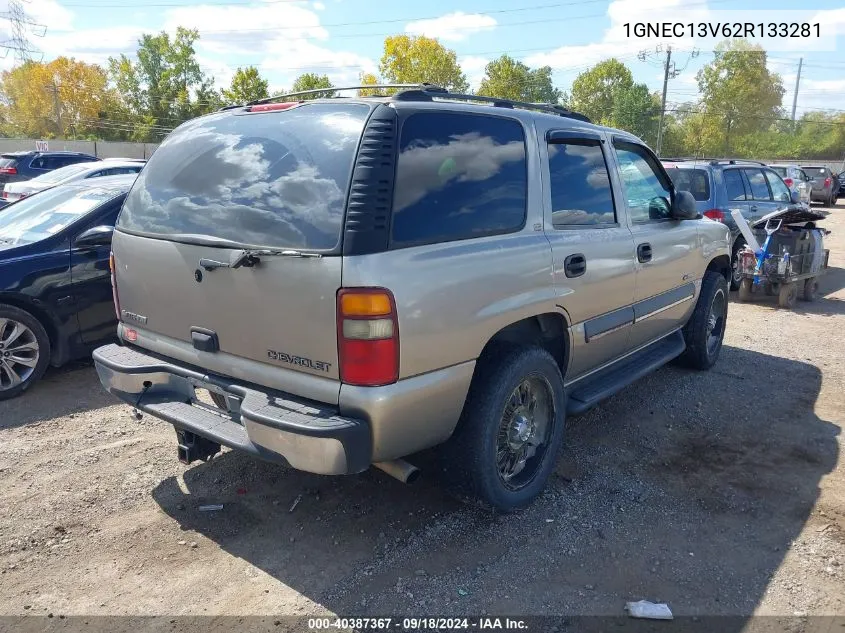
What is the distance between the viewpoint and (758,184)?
1009cm

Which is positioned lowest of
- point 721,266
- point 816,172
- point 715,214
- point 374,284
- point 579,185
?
point 721,266

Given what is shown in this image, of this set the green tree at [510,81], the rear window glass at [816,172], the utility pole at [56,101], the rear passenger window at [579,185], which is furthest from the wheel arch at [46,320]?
the utility pole at [56,101]

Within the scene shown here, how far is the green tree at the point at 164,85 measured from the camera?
65.6 meters

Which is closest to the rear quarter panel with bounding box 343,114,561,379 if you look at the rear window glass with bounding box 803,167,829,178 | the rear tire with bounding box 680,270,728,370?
the rear tire with bounding box 680,270,728,370

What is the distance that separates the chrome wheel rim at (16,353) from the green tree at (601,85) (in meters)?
86.7

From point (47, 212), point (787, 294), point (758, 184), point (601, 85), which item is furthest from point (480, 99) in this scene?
point (601, 85)

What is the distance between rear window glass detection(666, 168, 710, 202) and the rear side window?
21.5ft

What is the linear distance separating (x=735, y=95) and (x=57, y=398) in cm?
6948

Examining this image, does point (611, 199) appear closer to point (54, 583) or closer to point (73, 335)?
point (54, 583)

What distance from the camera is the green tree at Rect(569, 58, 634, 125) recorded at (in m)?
84.7

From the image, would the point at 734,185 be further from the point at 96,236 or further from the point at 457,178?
the point at 96,236

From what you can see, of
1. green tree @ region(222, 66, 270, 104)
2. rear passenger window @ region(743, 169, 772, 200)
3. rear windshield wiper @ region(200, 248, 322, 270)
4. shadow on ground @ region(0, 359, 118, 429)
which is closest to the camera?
rear windshield wiper @ region(200, 248, 322, 270)

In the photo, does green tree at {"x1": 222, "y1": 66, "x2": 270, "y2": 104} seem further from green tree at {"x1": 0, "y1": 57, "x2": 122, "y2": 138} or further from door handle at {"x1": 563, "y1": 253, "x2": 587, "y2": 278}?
door handle at {"x1": 563, "y1": 253, "x2": 587, "y2": 278}

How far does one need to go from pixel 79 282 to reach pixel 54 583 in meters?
2.96
